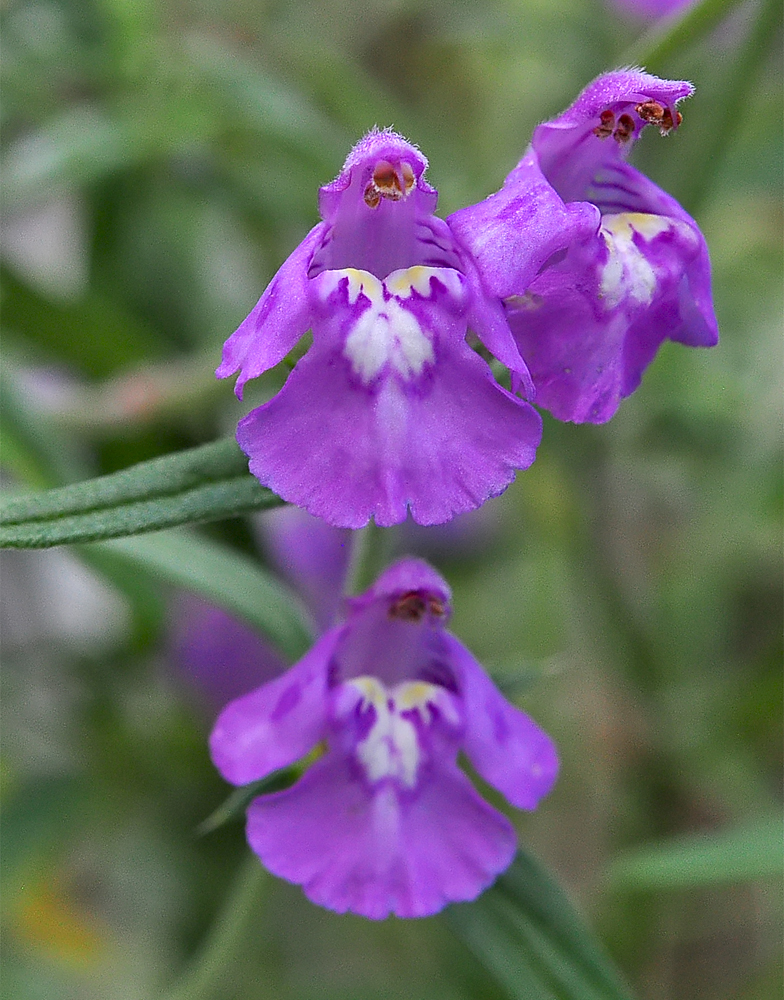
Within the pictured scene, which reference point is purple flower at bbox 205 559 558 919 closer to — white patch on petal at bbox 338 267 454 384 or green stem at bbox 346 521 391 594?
green stem at bbox 346 521 391 594

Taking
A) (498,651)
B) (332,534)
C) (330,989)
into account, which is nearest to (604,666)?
(498,651)

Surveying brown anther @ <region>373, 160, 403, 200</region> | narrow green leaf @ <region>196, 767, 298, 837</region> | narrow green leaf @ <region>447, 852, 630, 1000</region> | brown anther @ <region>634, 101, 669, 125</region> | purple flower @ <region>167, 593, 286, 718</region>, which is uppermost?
brown anther @ <region>634, 101, 669, 125</region>

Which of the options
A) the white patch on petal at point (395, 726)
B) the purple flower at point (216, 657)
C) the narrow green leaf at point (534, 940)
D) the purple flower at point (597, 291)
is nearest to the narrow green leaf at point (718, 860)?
the narrow green leaf at point (534, 940)

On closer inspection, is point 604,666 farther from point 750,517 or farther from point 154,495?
point 154,495

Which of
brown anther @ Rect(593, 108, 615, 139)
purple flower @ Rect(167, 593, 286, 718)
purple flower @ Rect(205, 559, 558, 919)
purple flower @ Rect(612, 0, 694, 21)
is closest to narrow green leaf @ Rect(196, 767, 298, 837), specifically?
purple flower @ Rect(205, 559, 558, 919)

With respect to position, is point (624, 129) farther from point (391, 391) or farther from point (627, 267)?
point (391, 391)

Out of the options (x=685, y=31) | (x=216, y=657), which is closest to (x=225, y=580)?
(x=685, y=31)
